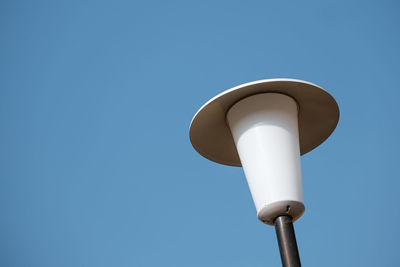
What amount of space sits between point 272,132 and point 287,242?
0.58 m

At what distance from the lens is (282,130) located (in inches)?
91.4

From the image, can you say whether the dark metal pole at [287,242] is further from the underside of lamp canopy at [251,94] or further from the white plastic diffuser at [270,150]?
the underside of lamp canopy at [251,94]

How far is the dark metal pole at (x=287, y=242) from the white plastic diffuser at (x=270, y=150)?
4 centimetres

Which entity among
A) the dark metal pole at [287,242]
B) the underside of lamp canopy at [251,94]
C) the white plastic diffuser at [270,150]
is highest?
the underside of lamp canopy at [251,94]

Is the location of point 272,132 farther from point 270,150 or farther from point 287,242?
point 287,242

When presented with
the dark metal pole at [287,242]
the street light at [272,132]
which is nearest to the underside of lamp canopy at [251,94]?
the street light at [272,132]

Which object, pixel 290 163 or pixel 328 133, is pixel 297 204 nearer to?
pixel 290 163

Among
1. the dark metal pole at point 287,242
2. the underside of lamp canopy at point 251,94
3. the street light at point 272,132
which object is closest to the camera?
the dark metal pole at point 287,242

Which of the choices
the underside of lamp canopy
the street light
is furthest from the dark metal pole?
the underside of lamp canopy

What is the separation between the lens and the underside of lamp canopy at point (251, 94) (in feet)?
7.72

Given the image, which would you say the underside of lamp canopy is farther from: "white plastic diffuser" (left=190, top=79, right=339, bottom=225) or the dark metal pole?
the dark metal pole

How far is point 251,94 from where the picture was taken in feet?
7.80

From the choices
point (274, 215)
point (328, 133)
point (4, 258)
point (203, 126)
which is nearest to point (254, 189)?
point (274, 215)

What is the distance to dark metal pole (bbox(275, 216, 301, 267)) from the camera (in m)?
2.00
